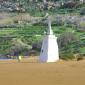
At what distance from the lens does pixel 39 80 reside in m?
20.5

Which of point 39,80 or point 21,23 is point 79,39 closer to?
point 21,23

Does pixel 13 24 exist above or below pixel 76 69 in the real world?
below

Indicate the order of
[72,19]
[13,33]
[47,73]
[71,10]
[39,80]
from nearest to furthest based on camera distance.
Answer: [39,80] → [47,73] → [13,33] → [72,19] → [71,10]

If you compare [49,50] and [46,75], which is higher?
[46,75]

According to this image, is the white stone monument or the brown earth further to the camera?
the white stone monument

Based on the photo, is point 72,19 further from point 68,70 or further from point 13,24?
point 68,70

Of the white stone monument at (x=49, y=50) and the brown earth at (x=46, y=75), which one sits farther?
the white stone monument at (x=49, y=50)

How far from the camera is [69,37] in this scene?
65.6 m

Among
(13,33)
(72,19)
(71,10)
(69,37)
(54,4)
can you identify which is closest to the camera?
(69,37)

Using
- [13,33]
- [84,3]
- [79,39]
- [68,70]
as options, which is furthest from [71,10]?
[68,70]

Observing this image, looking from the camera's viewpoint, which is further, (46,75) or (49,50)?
(49,50)

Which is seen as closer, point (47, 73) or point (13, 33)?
point (47, 73)

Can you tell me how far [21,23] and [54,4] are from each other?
24553 mm

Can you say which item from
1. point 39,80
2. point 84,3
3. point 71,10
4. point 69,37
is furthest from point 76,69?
point 84,3
